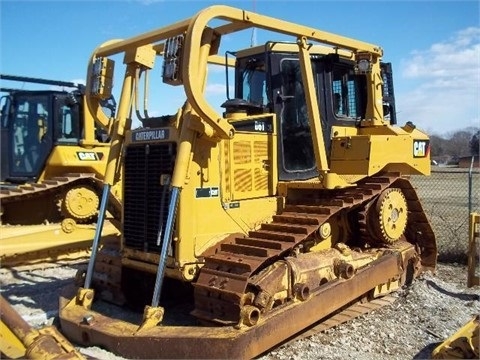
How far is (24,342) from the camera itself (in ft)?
10.9

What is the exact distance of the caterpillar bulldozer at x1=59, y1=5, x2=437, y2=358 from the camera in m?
4.62

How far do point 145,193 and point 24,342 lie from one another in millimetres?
2294

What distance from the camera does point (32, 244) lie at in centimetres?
837

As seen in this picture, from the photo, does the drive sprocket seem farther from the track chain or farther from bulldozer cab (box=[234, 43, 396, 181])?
the track chain

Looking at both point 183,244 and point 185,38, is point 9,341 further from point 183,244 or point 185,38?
point 185,38

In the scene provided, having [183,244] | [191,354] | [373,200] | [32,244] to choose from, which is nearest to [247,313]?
[191,354]

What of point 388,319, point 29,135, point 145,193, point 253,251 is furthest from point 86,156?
point 388,319

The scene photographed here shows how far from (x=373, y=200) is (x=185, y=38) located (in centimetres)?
290

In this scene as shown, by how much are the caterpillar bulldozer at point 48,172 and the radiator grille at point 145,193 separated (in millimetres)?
3141

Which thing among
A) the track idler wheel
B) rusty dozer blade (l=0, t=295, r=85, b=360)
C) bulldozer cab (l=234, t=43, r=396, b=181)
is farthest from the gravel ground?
bulldozer cab (l=234, t=43, r=396, b=181)

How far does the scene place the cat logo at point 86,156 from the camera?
9727 millimetres

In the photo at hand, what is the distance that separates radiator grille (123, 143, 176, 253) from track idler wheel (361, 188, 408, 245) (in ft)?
7.84

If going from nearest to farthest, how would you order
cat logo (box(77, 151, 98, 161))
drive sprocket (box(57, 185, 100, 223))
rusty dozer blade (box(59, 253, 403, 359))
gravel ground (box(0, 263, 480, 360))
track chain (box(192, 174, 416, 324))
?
rusty dozer blade (box(59, 253, 403, 359)) < track chain (box(192, 174, 416, 324)) < gravel ground (box(0, 263, 480, 360)) < drive sprocket (box(57, 185, 100, 223)) < cat logo (box(77, 151, 98, 161))

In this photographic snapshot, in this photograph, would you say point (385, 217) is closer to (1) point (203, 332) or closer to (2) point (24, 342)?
(1) point (203, 332)
